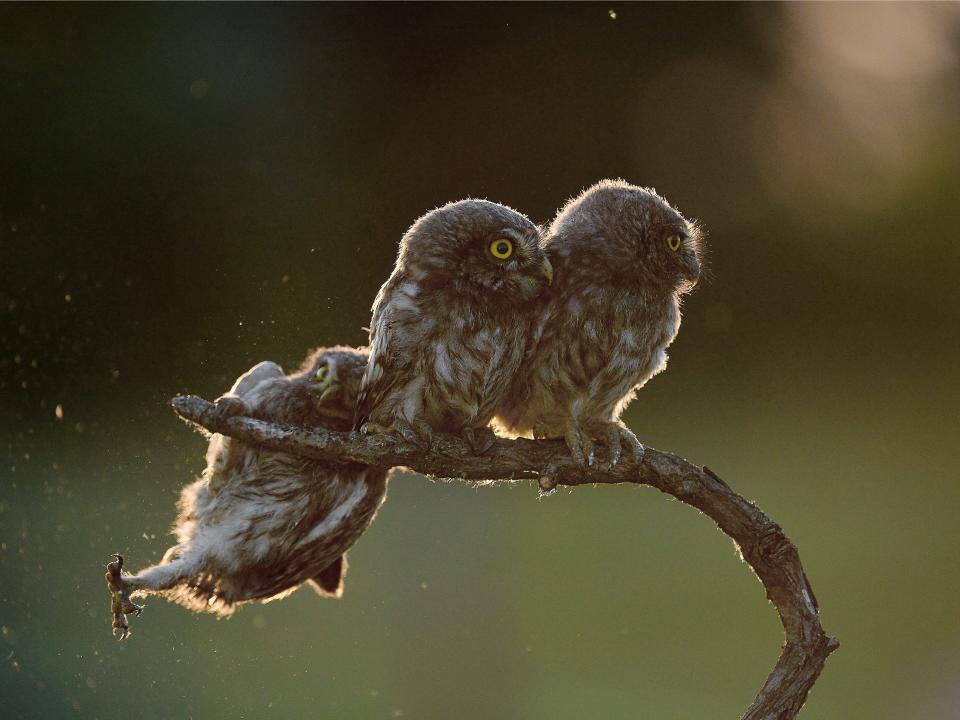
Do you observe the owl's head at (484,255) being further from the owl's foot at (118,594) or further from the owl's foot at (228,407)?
the owl's foot at (118,594)

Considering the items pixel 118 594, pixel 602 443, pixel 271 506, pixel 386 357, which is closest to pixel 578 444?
pixel 602 443

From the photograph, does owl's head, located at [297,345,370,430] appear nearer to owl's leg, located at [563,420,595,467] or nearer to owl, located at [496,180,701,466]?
owl, located at [496,180,701,466]

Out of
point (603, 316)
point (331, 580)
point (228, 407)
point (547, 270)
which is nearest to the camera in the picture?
point (228, 407)

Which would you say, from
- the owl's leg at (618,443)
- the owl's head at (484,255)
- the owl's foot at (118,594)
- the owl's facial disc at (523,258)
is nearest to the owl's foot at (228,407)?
the owl's foot at (118,594)

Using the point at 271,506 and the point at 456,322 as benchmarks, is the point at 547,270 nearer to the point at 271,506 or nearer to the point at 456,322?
the point at 456,322

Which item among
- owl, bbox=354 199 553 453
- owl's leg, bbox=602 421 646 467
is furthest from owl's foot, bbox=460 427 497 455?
owl's leg, bbox=602 421 646 467
